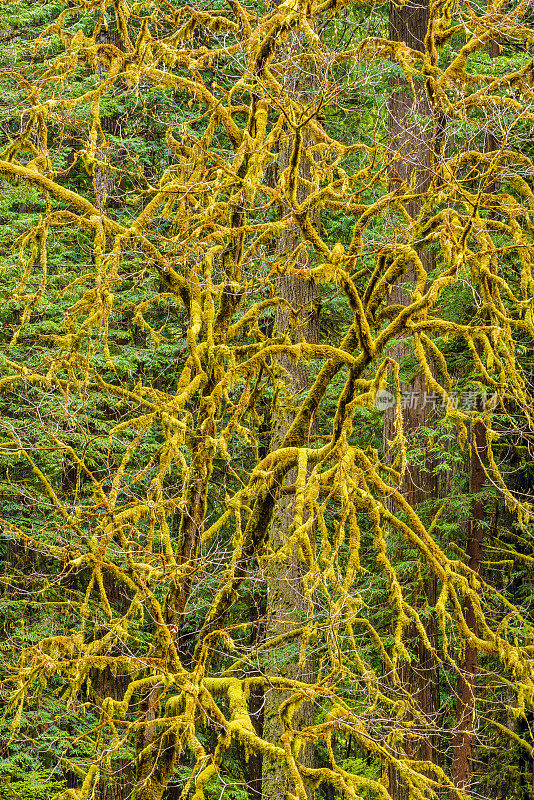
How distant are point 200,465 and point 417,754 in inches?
194

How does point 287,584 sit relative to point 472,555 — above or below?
above

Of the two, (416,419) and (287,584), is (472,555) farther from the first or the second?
(287,584)

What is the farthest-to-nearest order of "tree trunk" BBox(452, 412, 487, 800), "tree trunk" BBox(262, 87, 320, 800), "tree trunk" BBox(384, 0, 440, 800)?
"tree trunk" BBox(452, 412, 487, 800), "tree trunk" BBox(384, 0, 440, 800), "tree trunk" BBox(262, 87, 320, 800)

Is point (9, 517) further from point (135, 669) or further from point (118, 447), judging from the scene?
point (135, 669)

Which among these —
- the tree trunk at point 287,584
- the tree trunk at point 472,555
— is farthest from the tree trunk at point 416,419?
the tree trunk at point 287,584

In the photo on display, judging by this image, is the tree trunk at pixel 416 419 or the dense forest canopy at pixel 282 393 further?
the tree trunk at pixel 416 419

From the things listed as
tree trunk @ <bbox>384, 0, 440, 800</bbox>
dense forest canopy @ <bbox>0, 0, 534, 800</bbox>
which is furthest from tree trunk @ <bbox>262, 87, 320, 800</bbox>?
tree trunk @ <bbox>384, 0, 440, 800</bbox>

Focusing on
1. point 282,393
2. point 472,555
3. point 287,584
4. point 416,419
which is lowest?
point 472,555

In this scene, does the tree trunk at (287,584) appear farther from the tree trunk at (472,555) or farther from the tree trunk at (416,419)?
the tree trunk at (472,555)

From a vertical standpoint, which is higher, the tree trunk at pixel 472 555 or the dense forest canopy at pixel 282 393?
the dense forest canopy at pixel 282 393

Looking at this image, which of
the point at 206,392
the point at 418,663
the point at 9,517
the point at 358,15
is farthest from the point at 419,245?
the point at 358,15

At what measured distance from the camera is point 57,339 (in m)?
5.31

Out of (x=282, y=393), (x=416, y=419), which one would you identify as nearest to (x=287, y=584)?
(x=282, y=393)

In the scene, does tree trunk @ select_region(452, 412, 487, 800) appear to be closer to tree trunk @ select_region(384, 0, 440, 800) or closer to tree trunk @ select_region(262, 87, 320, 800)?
tree trunk @ select_region(384, 0, 440, 800)
